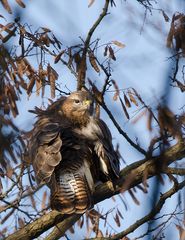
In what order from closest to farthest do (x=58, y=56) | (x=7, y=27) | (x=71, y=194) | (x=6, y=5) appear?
(x=6, y=5)
(x=7, y=27)
(x=71, y=194)
(x=58, y=56)

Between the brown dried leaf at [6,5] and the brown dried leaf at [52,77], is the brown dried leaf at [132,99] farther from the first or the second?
the brown dried leaf at [6,5]

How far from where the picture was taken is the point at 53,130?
5496 millimetres

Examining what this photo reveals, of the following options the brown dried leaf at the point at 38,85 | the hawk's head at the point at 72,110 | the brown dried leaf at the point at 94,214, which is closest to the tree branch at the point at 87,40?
the brown dried leaf at the point at 38,85

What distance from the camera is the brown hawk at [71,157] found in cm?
508

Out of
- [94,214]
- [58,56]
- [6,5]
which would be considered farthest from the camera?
[94,214]

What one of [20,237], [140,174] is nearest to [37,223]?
[20,237]

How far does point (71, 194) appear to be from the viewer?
16.8 ft

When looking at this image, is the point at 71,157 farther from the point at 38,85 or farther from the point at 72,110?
the point at 72,110

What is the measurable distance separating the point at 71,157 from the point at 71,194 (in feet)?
1.63

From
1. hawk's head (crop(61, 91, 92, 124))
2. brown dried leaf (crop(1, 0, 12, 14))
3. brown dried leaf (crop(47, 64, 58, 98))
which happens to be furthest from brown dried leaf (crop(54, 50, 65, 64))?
brown dried leaf (crop(1, 0, 12, 14))

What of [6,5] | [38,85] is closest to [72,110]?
[38,85]

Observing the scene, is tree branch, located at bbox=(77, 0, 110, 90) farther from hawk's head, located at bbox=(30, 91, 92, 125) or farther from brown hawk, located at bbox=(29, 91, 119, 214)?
hawk's head, located at bbox=(30, 91, 92, 125)

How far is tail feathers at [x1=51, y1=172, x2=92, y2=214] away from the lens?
4.93 m

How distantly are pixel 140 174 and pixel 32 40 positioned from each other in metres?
1.79
